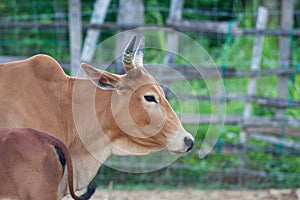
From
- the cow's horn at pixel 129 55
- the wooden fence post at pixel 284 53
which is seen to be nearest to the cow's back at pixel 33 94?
the cow's horn at pixel 129 55

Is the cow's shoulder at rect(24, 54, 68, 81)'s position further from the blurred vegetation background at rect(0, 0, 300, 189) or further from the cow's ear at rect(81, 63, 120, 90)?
the blurred vegetation background at rect(0, 0, 300, 189)

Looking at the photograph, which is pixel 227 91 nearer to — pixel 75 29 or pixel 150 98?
pixel 75 29

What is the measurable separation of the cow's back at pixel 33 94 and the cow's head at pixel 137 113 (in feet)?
0.84

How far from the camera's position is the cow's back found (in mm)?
5594

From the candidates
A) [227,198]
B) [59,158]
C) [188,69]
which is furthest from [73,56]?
[59,158]

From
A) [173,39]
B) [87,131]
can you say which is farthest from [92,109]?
[173,39]

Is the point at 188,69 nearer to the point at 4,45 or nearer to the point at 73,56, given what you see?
the point at 73,56

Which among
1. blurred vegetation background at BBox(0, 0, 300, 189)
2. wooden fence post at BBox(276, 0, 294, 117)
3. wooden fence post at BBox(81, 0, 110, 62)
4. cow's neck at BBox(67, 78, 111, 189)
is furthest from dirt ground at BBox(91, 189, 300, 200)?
cow's neck at BBox(67, 78, 111, 189)

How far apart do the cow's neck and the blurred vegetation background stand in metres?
3.16

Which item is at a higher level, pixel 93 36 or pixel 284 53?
pixel 93 36

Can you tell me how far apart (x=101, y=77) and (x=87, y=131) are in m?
0.42

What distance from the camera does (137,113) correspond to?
5.83 meters

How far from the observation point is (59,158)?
4906mm

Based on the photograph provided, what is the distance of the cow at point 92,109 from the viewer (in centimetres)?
566
